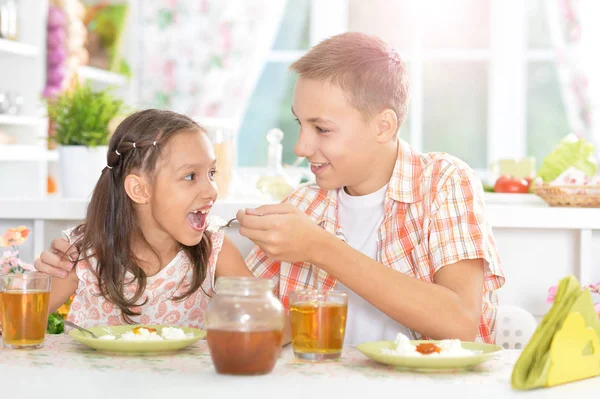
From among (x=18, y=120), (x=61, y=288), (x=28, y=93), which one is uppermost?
(x=28, y=93)

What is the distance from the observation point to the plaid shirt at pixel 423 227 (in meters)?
1.75

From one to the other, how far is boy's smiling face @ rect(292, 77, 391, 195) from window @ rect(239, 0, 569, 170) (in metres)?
3.63

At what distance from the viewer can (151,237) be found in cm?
203

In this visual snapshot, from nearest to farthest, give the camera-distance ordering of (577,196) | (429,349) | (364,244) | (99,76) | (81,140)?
(429,349), (364,244), (577,196), (81,140), (99,76)

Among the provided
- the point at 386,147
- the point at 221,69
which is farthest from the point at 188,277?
the point at 221,69

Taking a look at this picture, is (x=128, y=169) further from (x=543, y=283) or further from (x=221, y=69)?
(x=221, y=69)

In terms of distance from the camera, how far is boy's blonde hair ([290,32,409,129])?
1834 millimetres

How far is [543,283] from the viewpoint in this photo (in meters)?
2.37

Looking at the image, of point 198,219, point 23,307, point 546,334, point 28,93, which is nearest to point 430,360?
point 546,334

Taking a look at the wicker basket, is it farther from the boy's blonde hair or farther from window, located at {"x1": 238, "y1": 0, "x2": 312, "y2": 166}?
window, located at {"x1": 238, "y1": 0, "x2": 312, "y2": 166}

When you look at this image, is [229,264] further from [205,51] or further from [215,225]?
[205,51]

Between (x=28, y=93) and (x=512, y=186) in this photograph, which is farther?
(x=28, y=93)

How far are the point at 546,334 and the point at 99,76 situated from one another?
178 inches

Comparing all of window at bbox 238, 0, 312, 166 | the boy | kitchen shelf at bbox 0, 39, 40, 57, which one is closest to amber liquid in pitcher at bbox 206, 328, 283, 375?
the boy
